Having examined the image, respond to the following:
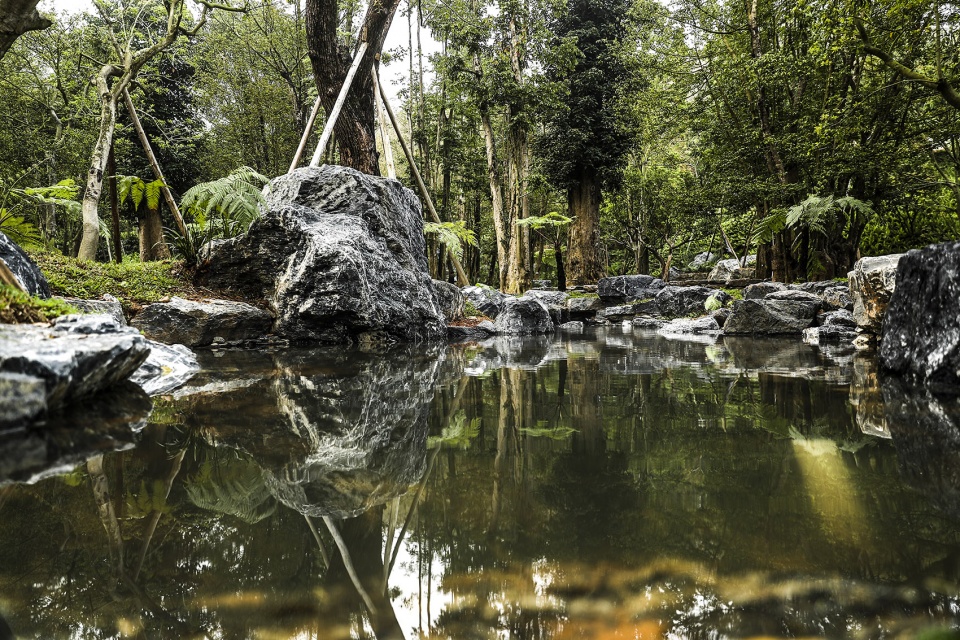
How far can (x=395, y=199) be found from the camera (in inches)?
293

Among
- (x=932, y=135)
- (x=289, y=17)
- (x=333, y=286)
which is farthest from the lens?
(x=289, y=17)

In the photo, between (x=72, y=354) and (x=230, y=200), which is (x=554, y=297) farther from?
(x=72, y=354)

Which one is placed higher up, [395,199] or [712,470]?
[395,199]

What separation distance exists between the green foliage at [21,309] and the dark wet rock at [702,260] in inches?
1061

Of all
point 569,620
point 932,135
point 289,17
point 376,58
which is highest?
point 289,17

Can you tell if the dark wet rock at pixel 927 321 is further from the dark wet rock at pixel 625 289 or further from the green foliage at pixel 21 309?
the dark wet rock at pixel 625 289

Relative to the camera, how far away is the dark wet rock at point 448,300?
328 inches

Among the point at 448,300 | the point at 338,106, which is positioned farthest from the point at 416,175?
the point at 448,300

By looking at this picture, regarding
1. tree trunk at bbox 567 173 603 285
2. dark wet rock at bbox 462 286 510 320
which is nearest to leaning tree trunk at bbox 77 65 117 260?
dark wet rock at bbox 462 286 510 320

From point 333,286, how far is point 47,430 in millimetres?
4027

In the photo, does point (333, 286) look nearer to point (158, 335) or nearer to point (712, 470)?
point (158, 335)

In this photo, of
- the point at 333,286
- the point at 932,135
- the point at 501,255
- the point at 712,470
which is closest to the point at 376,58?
the point at 333,286

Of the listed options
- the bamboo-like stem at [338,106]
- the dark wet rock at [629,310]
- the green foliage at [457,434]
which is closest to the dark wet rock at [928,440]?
the green foliage at [457,434]

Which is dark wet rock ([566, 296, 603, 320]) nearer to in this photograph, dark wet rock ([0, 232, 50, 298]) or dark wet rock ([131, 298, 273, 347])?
dark wet rock ([131, 298, 273, 347])
